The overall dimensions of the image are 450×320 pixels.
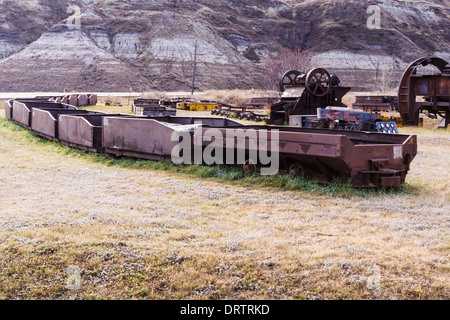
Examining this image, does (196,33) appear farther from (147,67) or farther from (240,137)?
(240,137)

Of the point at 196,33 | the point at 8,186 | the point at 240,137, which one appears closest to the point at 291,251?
the point at 240,137

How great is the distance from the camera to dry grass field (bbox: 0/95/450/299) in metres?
3.80

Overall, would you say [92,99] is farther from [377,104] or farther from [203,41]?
[203,41]

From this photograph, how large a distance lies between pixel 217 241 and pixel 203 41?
267 ft

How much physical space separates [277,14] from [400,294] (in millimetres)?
113121

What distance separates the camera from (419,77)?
19422 mm

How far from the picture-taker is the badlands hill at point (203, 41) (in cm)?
7006

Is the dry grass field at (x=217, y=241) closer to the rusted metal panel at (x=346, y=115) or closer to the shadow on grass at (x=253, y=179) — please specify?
the shadow on grass at (x=253, y=179)

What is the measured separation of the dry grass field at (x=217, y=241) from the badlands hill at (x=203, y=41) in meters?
41.5

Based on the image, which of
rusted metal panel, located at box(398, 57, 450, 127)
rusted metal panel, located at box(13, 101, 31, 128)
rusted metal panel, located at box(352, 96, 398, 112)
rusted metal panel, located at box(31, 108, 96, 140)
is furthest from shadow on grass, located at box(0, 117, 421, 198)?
rusted metal panel, located at box(352, 96, 398, 112)

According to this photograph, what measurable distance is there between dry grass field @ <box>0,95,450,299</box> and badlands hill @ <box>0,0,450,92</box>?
136 feet

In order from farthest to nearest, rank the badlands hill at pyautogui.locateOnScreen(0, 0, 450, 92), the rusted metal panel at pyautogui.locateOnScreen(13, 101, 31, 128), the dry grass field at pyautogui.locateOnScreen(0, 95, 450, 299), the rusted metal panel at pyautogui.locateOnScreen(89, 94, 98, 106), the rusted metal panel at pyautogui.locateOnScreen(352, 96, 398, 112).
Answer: the badlands hill at pyautogui.locateOnScreen(0, 0, 450, 92)
the rusted metal panel at pyautogui.locateOnScreen(89, 94, 98, 106)
the rusted metal panel at pyautogui.locateOnScreen(352, 96, 398, 112)
the rusted metal panel at pyautogui.locateOnScreen(13, 101, 31, 128)
the dry grass field at pyautogui.locateOnScreen(0, 95, 450, 299)

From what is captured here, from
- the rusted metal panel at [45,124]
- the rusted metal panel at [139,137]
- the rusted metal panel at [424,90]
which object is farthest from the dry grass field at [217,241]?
the rusted metal panel at [424,90]

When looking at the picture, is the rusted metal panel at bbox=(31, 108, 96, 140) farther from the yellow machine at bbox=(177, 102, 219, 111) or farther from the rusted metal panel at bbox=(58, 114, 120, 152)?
the yellow machine at bbox=(177, 102, 219, 111)
